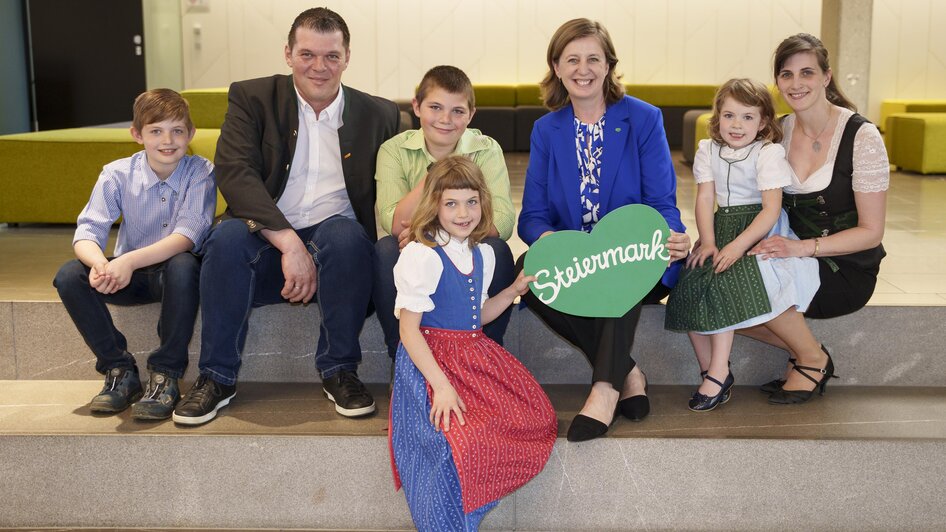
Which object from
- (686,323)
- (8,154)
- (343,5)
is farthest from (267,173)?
(343,5)

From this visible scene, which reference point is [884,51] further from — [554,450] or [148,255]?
[148,255]

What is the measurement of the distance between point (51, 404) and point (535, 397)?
1.34m

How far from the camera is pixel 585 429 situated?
2398 mm

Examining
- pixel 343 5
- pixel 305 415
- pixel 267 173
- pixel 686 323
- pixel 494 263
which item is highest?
pixel 343 5

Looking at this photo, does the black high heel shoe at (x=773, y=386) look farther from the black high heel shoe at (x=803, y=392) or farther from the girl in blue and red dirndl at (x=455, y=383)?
the girl in blue and red dirndl at (x=455, y=383)

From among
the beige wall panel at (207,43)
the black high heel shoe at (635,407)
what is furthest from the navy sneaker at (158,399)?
the beige wall panel at (207,43)

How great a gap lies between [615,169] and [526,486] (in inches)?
35.6

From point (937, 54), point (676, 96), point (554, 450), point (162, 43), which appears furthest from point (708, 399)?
point (937, 54)

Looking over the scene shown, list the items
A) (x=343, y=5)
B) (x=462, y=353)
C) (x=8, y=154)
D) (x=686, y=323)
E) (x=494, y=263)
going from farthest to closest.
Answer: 1. (x=343, y=5)
2. (x=8, y=154)
3. (x=686, y=323)
4. (x=494, y=263)
5. (x=462, y=353)

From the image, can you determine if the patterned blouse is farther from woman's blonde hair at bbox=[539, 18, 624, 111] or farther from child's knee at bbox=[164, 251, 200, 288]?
child's knee at bbox=[164, 251, 200, 288]

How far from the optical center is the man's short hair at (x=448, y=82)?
2500mm

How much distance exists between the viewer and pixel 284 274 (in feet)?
8.57

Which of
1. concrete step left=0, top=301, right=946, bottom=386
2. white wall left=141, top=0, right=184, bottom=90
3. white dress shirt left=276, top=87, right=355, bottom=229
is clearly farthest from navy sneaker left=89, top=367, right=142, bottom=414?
white wall left=141, top=0, right=184, bottom=90

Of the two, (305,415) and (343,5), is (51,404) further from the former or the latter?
(343,5)
